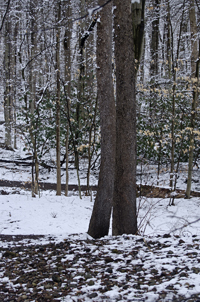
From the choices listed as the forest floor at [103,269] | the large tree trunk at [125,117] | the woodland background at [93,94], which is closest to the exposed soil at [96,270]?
the forest floor at [103,269]

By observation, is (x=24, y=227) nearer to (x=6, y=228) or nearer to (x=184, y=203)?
(x=6, y=228)

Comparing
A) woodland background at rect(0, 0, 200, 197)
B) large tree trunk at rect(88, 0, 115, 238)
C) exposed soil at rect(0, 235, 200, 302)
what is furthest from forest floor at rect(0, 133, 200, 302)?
woodland background at rect(0, 0, 200, 197)

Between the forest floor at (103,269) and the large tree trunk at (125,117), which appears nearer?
the forest floor at (103,269)

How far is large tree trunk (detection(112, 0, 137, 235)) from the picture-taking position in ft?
13.6

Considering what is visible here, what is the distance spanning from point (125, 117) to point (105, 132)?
2.38ft

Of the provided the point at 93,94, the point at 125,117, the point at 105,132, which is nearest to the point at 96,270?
the point at 125,117

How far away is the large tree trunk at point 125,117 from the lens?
4.15 metres

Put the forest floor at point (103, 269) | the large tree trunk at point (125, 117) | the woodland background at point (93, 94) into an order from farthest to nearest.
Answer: the woodland background at point (93, 94)
the large tree trunk at point (125, 117)
the forest floor at point (103, 269)

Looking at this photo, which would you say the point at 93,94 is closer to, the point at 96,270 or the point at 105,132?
the point at 105,132

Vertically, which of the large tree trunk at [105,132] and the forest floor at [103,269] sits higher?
the large tree trunk at [105,132]

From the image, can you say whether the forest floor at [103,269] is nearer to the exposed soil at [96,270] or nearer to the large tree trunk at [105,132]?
the exposed soil at [96,270]

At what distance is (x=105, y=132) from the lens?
189 inches

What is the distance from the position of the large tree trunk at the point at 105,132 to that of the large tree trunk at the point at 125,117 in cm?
54

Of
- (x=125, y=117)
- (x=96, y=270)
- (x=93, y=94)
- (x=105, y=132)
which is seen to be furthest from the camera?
(x=93, y=94)
